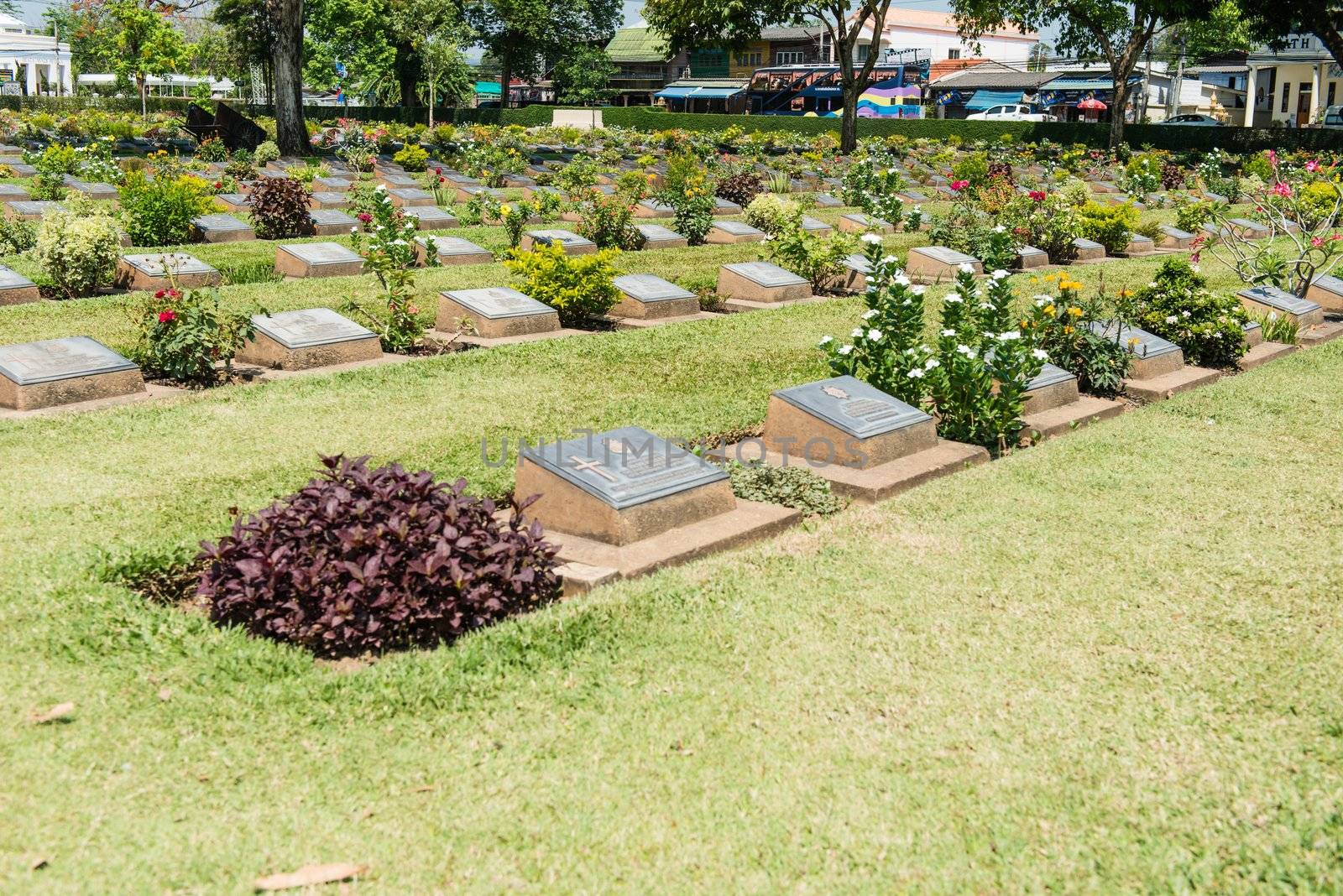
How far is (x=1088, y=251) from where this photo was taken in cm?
1600

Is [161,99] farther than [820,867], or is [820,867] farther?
[161,99]

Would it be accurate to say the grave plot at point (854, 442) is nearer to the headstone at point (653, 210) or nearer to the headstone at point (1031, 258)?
the headstone at point (1031, 258)

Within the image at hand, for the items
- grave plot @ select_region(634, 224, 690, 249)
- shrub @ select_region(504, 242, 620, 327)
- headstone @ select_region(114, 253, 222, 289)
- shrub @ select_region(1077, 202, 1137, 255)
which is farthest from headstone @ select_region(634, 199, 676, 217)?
headstone @ select_region(114, 253, 222, 289)

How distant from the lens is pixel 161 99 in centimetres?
4762

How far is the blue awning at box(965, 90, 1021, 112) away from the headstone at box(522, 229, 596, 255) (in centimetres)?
6171

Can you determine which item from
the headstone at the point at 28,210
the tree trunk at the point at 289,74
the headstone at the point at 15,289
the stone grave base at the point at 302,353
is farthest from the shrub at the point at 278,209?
the tree trunk at the point at 289,74

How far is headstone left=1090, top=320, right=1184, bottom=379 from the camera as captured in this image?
28.8 feet

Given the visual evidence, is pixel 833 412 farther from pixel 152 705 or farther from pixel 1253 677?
pixel 152 705

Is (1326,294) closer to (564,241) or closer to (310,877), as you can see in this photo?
(564,241)

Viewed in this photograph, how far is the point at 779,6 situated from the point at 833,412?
89.1ft

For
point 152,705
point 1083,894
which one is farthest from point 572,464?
point 1083,894

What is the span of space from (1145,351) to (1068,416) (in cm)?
156

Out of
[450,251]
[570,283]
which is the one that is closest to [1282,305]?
[570,283]

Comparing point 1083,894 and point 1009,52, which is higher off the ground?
point 1009,52
